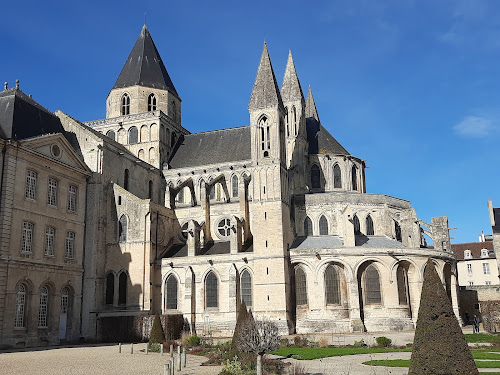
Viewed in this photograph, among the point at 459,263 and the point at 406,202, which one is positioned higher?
the point at 406,202

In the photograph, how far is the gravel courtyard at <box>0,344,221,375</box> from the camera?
16.3 meters

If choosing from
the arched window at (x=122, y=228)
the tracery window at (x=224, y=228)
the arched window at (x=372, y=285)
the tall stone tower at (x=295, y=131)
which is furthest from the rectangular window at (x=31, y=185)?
the arched window at (x=372, y=285)

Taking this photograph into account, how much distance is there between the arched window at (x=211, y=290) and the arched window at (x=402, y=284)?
40.5 feet

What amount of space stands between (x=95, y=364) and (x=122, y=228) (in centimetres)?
1884

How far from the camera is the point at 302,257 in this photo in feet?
112

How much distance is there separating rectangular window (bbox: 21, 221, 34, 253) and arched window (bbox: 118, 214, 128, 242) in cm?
729

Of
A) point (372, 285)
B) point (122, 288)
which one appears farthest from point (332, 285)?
point (122, 288)

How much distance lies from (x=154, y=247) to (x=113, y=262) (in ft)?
9.98

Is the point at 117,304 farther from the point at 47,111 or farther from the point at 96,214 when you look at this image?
the point at 47,111

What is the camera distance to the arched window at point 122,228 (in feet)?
119

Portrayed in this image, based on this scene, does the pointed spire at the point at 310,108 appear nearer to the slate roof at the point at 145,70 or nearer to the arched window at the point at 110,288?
the slate roof at the point at 145,70

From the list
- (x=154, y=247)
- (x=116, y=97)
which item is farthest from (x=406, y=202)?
(x=116, y=97)

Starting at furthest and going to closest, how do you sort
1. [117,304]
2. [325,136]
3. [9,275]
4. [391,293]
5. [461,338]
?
1. [325,136]
2. [117,304]
3. [391,293]
4. [9,275]
5. [461,338]

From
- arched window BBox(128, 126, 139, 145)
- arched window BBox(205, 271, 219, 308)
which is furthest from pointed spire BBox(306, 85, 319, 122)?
arched window BBox(205, 271, 219, 308)
